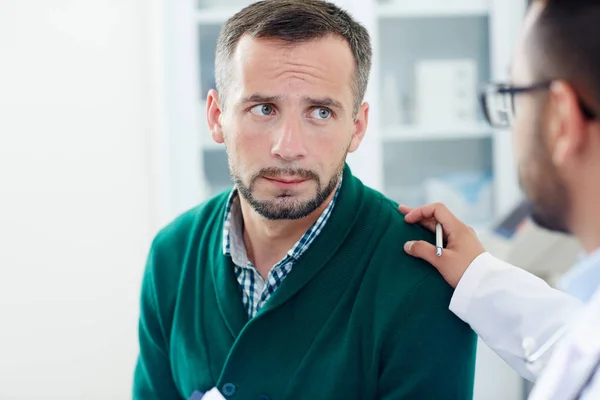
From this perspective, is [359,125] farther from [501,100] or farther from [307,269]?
[501,100]

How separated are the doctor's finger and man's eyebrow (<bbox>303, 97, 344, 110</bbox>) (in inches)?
8.8

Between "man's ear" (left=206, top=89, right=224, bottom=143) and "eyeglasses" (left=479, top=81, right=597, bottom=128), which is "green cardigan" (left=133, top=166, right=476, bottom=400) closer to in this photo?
"man's ear" (left=206, top=89, right=224, bottom=143)

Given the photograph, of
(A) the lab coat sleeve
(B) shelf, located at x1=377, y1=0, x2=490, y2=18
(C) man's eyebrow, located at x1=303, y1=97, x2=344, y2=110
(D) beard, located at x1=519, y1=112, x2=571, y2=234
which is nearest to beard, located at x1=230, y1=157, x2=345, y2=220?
(C) man's eyebrow, located at x1=303, y1=97, x2=344, y2=110

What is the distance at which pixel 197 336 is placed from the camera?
3.86 ft

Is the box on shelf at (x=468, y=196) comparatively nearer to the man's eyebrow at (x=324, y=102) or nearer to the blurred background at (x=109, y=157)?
the blurred background at (x=109, y=157)

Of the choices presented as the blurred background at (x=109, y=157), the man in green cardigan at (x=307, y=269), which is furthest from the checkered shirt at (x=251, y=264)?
the blurred background at (x=109, y=157)

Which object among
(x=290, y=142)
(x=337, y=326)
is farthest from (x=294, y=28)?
(x=337, y=326)

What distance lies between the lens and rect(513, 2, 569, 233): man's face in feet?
2.41

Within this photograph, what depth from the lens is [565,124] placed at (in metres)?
0.70

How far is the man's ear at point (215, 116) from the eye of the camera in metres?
1.26

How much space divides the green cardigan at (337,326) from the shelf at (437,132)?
1248 millimetres

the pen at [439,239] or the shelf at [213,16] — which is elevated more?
the shelf at [213,16]

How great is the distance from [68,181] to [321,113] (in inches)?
68.0

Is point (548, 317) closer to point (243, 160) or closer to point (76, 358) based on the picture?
point (243, 160)
